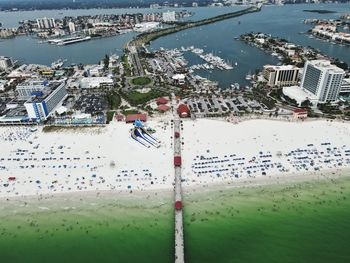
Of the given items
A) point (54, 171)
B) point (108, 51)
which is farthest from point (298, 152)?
point (108, 51)

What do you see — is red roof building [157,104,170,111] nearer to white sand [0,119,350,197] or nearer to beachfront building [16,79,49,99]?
white sand [0,119,350,197]

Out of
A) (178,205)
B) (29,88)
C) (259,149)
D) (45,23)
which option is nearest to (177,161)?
(178,205)

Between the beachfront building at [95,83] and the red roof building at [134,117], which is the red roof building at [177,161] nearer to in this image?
the red roof building at [134,117]

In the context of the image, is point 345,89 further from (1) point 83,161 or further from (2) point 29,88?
(2) point 29,88

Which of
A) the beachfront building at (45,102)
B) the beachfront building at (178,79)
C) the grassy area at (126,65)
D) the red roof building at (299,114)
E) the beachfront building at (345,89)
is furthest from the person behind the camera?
A: the grassy area at (126,65)

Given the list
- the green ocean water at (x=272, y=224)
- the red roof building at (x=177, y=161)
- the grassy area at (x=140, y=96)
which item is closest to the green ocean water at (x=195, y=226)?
the green ocean water at (x=272, y=224)

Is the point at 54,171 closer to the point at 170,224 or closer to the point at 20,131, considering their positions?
the point at 20,131
